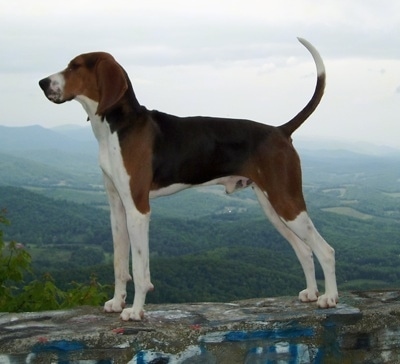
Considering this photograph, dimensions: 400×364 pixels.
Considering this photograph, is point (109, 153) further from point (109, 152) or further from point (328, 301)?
point (328, 301)

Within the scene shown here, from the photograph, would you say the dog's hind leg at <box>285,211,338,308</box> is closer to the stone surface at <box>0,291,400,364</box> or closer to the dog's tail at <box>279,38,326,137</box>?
the stone surface at <box>0,291,400,364</box>

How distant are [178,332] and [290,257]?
62681 millimetres

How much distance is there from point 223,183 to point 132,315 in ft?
4.40

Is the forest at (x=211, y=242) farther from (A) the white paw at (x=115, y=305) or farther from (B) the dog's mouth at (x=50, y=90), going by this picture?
(B) the dog's mouth at (x=50, y=90)

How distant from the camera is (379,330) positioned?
5.79 m

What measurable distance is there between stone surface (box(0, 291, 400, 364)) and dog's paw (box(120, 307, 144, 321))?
5cm

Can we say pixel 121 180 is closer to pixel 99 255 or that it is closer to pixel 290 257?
pixel 290 257

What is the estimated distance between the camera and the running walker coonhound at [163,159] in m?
5.39

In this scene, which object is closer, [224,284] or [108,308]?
[108,308]

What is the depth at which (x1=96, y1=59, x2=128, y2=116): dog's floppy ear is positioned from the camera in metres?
5.27

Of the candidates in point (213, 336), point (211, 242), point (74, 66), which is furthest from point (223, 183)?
point (211, 242)

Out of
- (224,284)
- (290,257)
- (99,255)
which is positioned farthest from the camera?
(99,255)

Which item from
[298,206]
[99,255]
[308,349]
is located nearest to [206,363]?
[308,349]

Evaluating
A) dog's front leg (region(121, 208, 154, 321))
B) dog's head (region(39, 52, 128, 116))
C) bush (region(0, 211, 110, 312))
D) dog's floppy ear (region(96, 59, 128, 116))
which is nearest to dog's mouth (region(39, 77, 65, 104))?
dog's head (region(39, 52, 128, 116))
